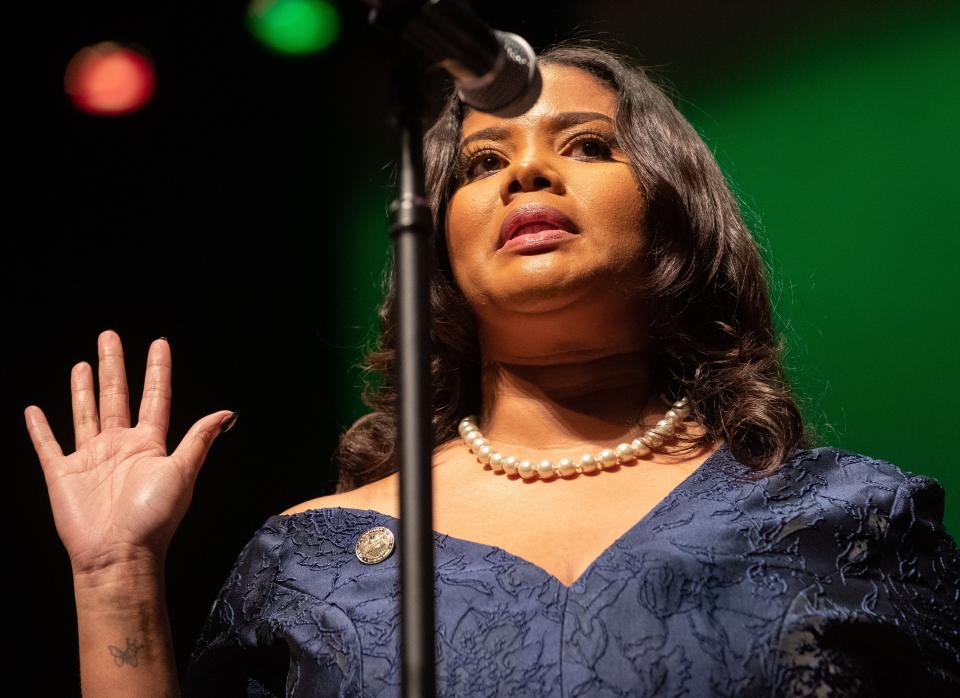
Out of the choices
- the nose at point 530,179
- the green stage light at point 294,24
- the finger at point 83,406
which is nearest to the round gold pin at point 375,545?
the finger at point 83,406

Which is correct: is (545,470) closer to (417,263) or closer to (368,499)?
(368,499)

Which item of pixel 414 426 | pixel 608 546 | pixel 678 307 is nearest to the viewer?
pixel 414 426

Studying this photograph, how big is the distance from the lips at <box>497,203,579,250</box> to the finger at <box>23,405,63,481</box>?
0.79 meters

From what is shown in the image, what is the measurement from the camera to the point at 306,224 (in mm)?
2529

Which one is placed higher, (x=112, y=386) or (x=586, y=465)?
(x=112, y=386)

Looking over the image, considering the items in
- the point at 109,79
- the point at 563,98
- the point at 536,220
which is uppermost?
the point at 109,79

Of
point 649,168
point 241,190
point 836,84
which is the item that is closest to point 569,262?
point 649,168

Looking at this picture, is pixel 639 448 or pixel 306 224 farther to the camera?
pixel 306 224

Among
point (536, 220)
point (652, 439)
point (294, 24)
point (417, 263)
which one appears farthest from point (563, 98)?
point (417, 263)

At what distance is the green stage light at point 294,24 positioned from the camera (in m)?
2.34

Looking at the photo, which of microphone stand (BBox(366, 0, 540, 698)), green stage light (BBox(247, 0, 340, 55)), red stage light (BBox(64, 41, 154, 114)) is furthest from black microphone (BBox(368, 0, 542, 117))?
green stage light (BBox(247, 0, 340, 55))

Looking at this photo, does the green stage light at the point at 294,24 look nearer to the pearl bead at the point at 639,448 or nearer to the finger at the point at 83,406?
the finger at the point at 83,406

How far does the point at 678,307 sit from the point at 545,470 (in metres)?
0.38

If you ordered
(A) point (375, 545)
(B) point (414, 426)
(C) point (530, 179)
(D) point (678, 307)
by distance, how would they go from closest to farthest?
(B) point (414, 426)
(A) point (375, 545)
(C) point (530, 179)
(D) point (678, 307)
